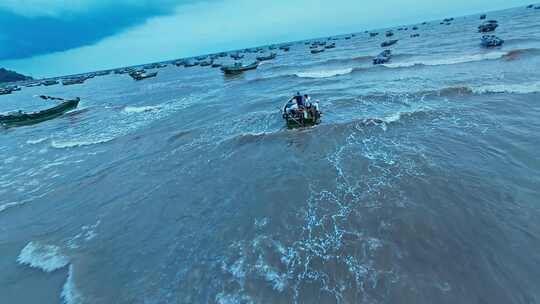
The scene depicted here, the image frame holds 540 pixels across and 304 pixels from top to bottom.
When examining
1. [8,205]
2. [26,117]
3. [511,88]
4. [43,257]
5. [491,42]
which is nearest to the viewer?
[43,257]

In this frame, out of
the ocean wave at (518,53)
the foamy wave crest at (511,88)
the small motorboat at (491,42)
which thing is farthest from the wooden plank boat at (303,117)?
the small motorboat at (491,42)

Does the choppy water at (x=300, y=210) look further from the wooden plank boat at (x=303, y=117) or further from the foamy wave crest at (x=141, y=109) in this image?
the foamy wave crest at (x=141, y=109)

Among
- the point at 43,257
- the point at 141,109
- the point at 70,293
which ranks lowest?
the point at 70,293

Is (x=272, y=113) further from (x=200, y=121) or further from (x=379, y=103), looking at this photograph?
(x=379, y=103)

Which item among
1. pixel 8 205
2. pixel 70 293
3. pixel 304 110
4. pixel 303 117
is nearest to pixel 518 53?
pixel 304 110

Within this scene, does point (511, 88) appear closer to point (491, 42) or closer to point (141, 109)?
point (491, 42)
